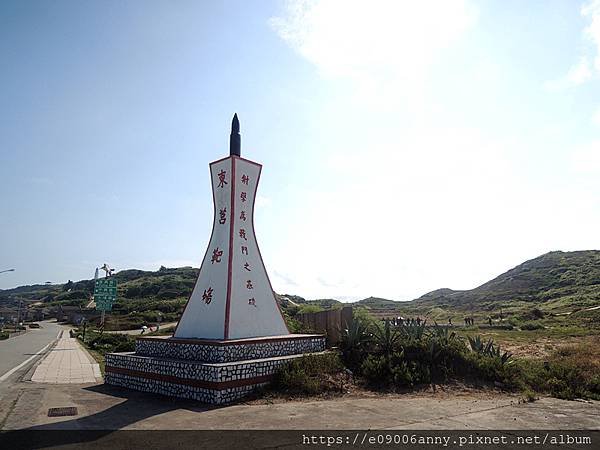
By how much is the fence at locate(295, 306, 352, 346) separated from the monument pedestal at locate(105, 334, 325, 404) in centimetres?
87

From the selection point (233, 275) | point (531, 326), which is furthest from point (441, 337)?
point (531, 326)

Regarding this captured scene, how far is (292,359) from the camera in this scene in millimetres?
10352

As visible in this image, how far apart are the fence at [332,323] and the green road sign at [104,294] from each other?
21.3 m

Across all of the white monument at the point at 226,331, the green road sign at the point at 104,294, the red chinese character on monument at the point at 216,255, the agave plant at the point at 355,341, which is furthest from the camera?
the green road sign at the point at 104,294

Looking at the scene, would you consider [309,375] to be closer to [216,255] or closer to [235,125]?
[216,255]

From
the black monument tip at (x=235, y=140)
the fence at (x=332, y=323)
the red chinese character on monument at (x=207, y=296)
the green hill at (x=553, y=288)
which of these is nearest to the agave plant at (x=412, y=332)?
the fence at (x=332, y=323)

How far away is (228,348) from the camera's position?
991cm

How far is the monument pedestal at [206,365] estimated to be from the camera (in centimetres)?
886

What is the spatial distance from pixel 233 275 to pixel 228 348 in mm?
2360

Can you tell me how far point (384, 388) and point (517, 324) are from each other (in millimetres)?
23586

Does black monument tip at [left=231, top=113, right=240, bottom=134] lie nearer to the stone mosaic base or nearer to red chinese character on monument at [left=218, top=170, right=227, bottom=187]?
red chinese character on monument at [left=218, top=170, right=227, bottom=187]

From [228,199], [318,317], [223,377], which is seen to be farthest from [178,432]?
[318,317]

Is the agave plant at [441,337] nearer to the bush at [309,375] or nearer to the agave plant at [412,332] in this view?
the agave plant at [412,332]

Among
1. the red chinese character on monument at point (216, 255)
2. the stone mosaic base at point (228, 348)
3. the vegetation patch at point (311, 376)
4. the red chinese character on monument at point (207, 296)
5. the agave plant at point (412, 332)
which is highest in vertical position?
the red chinese character on monument at point (216, 255)
